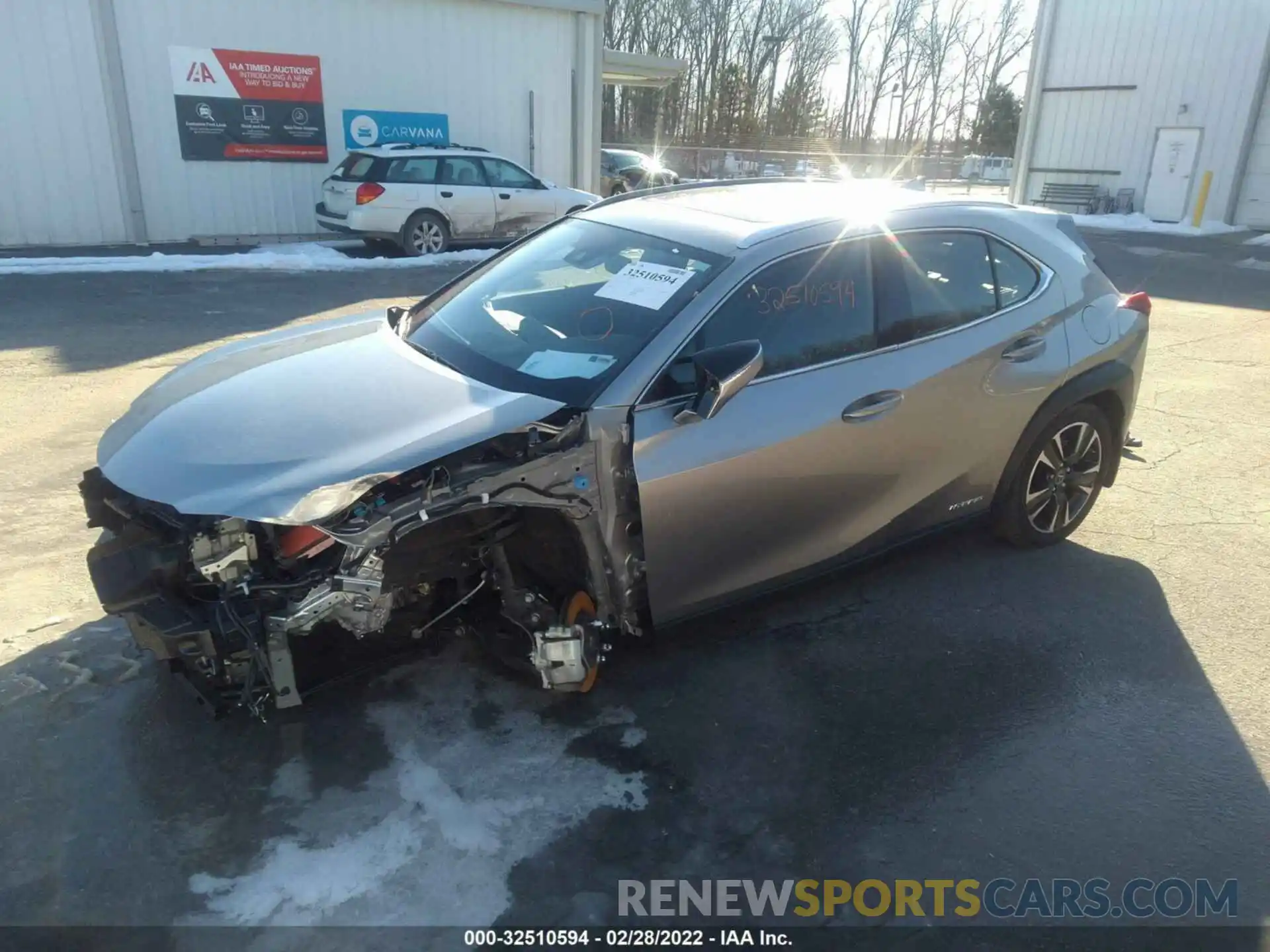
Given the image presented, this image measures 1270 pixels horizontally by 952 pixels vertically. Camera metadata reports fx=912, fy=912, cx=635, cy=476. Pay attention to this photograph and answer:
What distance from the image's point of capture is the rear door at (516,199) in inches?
579

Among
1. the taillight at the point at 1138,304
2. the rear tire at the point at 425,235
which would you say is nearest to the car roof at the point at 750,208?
the taillight at the point at 1138,304

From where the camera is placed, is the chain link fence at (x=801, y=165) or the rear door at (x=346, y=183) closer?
the rear door at (x=346, y=183)

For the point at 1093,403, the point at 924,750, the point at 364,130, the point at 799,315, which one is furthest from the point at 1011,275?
the point at 364,130

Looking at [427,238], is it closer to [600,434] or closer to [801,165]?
[600,434]

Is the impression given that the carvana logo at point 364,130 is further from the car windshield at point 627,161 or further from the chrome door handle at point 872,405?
the chrome door handle at point 872,405

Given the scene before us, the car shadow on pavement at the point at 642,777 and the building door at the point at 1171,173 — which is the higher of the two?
the building door at the point at 1171,173

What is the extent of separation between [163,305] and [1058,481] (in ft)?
30.5

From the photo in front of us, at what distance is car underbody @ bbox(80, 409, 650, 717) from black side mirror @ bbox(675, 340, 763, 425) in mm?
263

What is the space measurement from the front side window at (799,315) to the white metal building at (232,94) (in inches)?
562

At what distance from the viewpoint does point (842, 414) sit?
3.52m

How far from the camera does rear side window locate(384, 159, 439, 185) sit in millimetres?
13586

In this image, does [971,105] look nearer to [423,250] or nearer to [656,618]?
[423,250]

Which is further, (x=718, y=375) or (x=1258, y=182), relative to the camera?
(x=1258, y=182)

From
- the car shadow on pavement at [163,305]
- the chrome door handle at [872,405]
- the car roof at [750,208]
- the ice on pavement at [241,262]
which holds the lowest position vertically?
the car shadow on pavement at [163,305]
